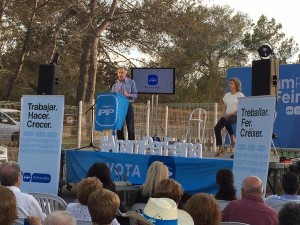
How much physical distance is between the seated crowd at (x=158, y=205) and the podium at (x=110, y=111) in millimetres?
3702

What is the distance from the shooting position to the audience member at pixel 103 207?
3932mm

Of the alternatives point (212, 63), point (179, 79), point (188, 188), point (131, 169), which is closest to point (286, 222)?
point (188, 188)

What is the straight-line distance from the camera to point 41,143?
8.62m

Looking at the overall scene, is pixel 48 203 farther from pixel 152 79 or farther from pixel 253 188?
pixel 152 79

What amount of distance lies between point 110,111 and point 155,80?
1.82 metres

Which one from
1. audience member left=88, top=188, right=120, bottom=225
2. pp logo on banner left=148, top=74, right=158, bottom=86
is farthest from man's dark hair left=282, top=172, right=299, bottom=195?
pp logo on banner left=148, top=74, right=158, bottom=86

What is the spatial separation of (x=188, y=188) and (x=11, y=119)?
33.9ft

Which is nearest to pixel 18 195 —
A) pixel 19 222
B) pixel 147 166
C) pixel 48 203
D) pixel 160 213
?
pixel 19 222

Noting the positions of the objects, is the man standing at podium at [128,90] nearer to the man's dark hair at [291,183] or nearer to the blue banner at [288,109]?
the blue banner at [288,109]

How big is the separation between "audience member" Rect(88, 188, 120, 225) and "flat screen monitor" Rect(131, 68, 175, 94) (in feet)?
25.1

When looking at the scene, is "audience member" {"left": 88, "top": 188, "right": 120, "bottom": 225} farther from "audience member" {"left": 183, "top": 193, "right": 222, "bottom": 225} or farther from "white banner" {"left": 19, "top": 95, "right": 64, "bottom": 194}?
"white banner" {"left": 19, "top": 95, "right": 64, "bottom": 194}

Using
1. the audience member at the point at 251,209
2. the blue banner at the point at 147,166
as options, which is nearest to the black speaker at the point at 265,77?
the blue banner at the point at 147,166

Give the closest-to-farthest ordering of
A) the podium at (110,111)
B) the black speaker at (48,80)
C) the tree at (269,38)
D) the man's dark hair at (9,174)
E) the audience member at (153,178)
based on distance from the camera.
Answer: the man's dark hair at (9,174), the audience member at (153,178), the black speaker at (48,80), the podium at (110,111), the tree at (269,38)

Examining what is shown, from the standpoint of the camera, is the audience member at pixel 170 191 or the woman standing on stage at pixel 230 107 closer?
the audience member at pixel 170 191
